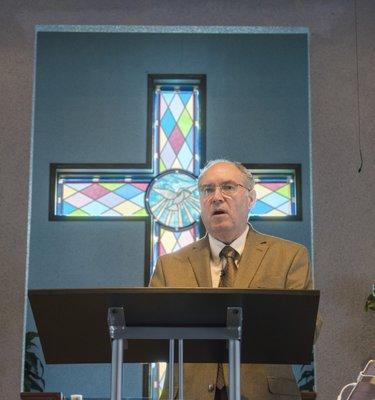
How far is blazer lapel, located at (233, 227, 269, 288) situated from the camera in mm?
3135

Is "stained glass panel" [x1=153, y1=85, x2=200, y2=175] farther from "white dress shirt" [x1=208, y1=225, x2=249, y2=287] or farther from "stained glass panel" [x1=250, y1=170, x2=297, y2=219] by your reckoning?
"white dress shirt" [x1=208, y1=225, x2=249, y2=287]

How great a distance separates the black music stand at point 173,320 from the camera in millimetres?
2424

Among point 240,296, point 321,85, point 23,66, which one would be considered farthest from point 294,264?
point 23,66

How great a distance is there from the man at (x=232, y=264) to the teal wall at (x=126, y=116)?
345 cm

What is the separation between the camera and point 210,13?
546cm

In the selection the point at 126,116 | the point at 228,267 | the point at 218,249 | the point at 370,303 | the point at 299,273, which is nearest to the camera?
the point at 299,273

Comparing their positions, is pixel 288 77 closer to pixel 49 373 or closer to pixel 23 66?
pixel 23 66

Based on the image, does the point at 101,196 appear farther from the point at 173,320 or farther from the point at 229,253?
the point at 173,320

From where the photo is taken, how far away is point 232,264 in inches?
128

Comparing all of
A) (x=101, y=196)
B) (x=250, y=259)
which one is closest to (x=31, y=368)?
(x=101, y=196)

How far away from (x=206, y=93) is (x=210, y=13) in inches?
64.4

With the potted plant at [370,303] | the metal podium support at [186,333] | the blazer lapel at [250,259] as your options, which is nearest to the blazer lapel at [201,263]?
the blazer lapel at [250,259]

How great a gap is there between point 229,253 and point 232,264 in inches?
2.5

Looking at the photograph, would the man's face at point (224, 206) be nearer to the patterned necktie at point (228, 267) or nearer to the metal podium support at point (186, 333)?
the patterned necktie at point (228, 267)
